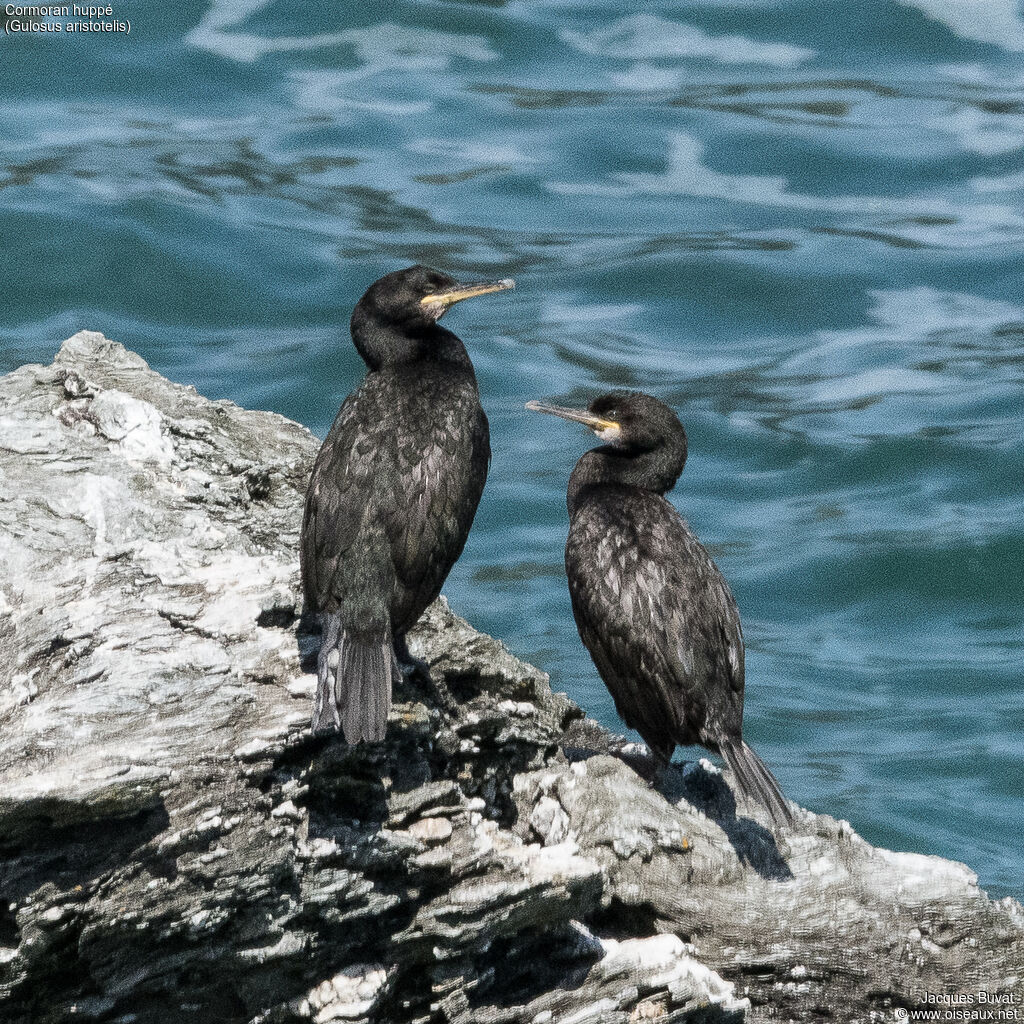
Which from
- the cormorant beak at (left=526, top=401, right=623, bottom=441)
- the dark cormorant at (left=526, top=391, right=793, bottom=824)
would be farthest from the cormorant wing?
the cormorant beak at (left=526, top=401, right=623, bottom=441)

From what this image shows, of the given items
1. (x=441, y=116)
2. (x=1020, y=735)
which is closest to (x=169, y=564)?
(x=1020, y=735)

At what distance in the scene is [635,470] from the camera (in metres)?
5.45

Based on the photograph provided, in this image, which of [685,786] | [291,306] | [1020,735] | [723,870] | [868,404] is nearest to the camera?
[723,870]

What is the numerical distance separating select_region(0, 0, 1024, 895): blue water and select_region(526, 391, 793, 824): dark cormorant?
10.1 ft

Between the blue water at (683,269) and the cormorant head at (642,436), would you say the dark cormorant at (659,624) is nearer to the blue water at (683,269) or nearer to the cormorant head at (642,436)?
the cormorant head at (642,436)

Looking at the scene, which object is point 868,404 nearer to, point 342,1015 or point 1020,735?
point 1020,735

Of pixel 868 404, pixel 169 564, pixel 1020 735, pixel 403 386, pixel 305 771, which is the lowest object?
pixel 1020 735

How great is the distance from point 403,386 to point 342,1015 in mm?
1937

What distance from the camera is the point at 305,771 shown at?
373 centimetres

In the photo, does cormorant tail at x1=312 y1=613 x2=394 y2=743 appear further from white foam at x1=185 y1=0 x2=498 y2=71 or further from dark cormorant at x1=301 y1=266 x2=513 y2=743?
white foam at x1=185 y1=0 x2=498 y2=71

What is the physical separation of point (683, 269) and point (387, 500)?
30.4 ft

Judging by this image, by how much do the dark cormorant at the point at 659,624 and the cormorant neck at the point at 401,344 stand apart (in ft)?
2.18

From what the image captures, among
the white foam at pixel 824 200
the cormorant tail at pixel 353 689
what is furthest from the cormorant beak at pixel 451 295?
the white foam at pixel 824 200

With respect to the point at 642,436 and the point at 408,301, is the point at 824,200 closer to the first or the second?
the point at 642,436
